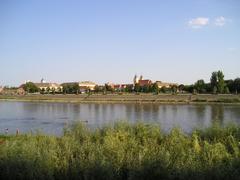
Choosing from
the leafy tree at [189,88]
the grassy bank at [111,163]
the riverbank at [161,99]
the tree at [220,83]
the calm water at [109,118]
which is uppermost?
the tree at [220,83]

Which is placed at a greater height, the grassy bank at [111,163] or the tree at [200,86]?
the tree at [200,86]

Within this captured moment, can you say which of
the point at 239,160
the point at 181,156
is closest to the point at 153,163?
the point at 181,156

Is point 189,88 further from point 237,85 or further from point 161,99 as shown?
point 161,99

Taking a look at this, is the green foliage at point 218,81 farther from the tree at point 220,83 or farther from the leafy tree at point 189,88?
the leafy tree at point 189,88

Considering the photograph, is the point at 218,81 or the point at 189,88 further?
the point at 189,88

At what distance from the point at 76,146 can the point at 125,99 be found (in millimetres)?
83837

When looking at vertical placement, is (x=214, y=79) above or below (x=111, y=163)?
above

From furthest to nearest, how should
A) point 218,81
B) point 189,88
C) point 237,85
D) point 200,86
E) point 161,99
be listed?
point 189,88, point 200,86, point 237,85, point 218,81, point 161,99

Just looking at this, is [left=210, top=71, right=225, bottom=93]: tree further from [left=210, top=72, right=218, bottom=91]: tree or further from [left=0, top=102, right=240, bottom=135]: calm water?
[left=0, top=102, right=240, bottom=135]: calm water

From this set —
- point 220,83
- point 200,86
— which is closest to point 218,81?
point 220,83

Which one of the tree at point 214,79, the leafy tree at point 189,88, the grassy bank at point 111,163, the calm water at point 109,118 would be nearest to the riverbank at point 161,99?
the tree at point 214,79

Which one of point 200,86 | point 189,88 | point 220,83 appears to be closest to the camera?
point 220,83

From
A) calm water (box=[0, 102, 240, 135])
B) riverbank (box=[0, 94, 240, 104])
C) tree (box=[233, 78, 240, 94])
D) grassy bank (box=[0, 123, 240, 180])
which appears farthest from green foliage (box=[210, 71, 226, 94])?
grassy bank (box=[0, 123, 240, 180])

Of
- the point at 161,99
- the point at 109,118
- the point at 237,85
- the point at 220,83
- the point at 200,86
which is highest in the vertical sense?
the point at 220,83
